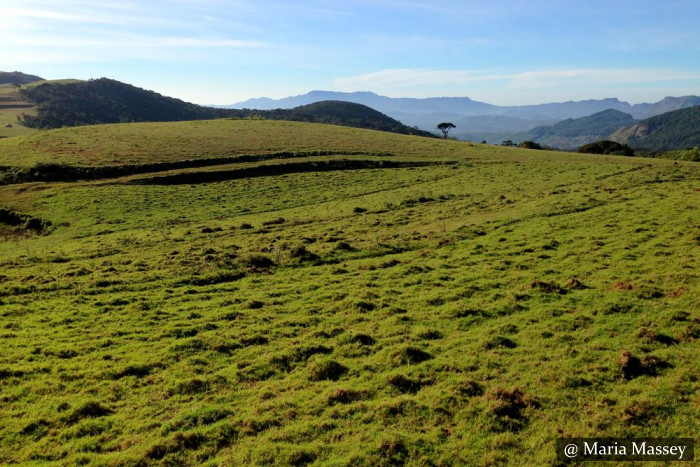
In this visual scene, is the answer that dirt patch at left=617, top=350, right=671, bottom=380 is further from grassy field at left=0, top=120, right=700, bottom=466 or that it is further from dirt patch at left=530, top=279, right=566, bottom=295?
dirt patch at left=530, top=279, right=566, bottom=295

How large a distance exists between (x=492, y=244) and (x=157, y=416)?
19.4 meters

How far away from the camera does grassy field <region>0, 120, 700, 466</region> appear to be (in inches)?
350

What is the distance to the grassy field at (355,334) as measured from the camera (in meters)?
8.88

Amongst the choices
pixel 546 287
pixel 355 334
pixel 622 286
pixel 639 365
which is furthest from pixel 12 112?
pixel 639 365

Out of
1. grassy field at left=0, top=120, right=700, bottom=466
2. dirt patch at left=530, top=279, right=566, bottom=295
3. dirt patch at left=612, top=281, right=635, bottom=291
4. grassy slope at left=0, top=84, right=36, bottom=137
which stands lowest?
grassy field at left=0, top=120, right=700, bottom=466

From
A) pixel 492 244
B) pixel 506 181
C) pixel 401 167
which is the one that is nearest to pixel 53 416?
pixel 492 244

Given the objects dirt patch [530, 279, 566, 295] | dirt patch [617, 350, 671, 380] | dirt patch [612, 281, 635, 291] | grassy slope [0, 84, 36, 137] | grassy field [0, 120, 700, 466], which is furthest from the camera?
grassy slope [0, 84, 36, 137]

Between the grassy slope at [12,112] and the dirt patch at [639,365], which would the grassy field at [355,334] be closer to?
the dirt patch at [639,365]

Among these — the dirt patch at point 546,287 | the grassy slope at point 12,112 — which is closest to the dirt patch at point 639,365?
the dirt patch at point 546,287

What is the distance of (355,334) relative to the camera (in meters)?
13.6

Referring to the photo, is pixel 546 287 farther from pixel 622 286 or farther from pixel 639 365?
pixel 639 365

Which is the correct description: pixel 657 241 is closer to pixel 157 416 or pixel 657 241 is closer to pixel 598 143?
pixel 157 416

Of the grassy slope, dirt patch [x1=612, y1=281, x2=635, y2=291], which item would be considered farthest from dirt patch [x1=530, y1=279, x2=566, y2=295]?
the grassy slope

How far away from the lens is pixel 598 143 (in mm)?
104312
